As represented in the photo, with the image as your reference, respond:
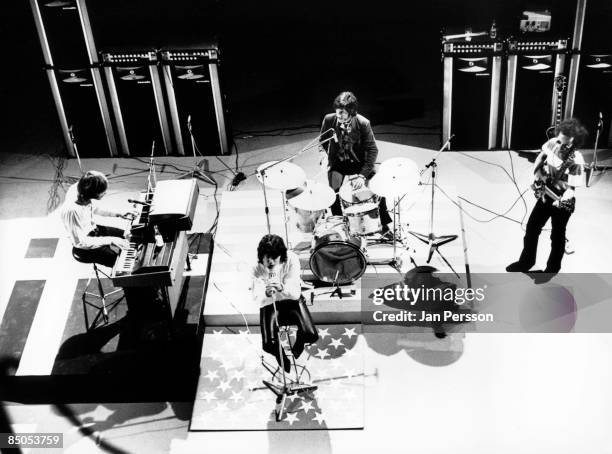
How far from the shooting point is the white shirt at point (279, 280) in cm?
546

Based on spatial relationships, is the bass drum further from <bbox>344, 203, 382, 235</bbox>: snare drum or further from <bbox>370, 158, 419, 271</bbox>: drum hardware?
<bbox>370, 158, 419, 271</bbox>: drum hardware

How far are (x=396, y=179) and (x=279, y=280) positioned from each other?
4.47 feet

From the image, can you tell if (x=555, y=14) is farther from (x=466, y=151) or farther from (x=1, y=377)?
(x=1, y=377)

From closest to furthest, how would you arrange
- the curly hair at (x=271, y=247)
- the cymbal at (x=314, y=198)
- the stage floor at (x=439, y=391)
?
the curly hair at (x=271, y=247) → the stage floor at (x=439, y=391) → the cymbal at (x=314, y=198)

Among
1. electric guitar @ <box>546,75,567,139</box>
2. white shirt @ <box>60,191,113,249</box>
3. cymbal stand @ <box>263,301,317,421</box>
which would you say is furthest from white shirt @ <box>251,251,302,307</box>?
electric guitar @ <box>546,75,567,139</box>

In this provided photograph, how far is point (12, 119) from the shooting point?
9.73m

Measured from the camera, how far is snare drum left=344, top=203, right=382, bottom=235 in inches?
250

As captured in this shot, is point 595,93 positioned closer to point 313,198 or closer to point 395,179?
point 395,179

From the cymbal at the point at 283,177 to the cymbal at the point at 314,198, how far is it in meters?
0.10

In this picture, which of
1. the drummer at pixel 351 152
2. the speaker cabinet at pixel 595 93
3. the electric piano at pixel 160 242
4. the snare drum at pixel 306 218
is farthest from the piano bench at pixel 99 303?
the speaker cabinet at pixel 595 93

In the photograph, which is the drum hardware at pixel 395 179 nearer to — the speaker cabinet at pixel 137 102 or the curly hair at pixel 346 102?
the curly hair at pixel 346 102

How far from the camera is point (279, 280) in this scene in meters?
5.46

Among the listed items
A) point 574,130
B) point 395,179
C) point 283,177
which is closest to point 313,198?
point 283,177

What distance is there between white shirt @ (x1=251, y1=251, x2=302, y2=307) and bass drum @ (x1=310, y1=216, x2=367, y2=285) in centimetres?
54
